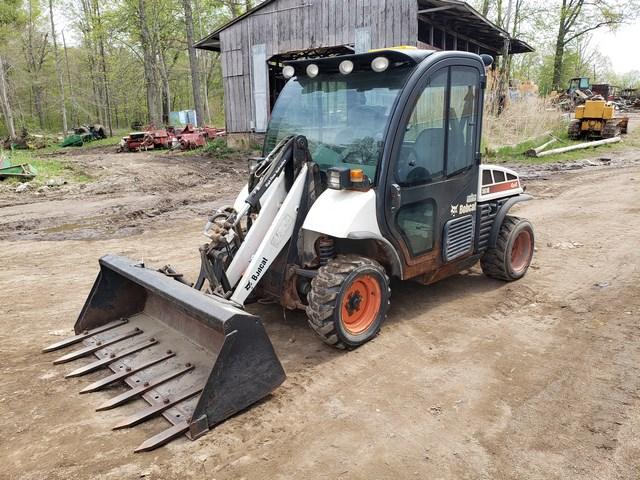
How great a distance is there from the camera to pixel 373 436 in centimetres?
293

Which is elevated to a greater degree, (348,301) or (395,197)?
(395,197)

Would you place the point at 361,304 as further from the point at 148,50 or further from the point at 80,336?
the point at 148,50

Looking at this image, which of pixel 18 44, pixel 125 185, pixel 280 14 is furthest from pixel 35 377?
pixel 18 44

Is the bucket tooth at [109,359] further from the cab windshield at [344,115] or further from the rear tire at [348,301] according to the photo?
the cab windshield at [344,115]

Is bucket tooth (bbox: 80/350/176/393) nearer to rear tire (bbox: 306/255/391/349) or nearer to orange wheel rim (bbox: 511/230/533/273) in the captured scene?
rear tire (bbox: 306/255/391/349)

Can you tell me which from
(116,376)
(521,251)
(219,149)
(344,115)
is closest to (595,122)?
(219,149)

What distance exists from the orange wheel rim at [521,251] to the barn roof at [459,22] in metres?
8.53

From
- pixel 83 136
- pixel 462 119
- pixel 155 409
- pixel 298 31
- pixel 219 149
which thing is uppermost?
pixel 298 31

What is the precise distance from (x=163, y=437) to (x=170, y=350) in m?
0.91

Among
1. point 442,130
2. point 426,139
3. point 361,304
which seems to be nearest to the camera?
point 361,304

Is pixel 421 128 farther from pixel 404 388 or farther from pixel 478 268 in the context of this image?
pixel 478 268

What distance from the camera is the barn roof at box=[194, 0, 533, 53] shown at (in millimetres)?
12527

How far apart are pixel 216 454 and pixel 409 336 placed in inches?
79.8

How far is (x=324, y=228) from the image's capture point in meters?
3.78
